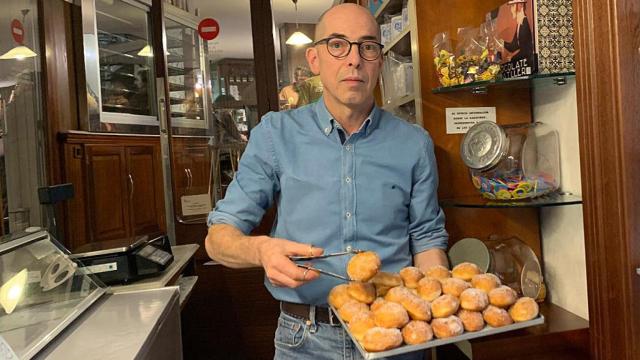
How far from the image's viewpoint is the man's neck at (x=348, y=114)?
1.36m

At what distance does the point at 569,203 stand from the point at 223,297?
2281 millimetres

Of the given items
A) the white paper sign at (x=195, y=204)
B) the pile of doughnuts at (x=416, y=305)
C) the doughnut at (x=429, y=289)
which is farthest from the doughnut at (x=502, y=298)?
the white paper sign at (x=195, y=204)

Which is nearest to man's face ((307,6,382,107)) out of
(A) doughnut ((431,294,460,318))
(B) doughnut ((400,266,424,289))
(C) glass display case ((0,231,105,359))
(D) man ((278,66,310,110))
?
(B) doughnut ((400,266,424,289))

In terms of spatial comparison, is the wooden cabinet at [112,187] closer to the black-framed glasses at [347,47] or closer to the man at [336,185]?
the man at [336,185]

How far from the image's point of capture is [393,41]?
2018 mm

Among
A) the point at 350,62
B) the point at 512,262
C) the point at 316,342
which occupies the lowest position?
the point at 316,342

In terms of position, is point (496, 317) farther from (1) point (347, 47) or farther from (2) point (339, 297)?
(1) point (347, 47)

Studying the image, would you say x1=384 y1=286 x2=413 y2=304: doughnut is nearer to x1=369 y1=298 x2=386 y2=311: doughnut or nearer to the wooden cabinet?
x1=369 y1=298 x2=386 y2=311: doughnut

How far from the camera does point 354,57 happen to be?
4.16ft

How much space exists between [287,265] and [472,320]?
35 centimetres

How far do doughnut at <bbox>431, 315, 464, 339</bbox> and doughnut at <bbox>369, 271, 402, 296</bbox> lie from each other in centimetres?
17

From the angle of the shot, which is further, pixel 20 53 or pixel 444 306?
pixel 20 53

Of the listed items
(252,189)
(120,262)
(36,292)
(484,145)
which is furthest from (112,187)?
(484,145)

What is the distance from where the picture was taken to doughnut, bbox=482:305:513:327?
913 millimetres
